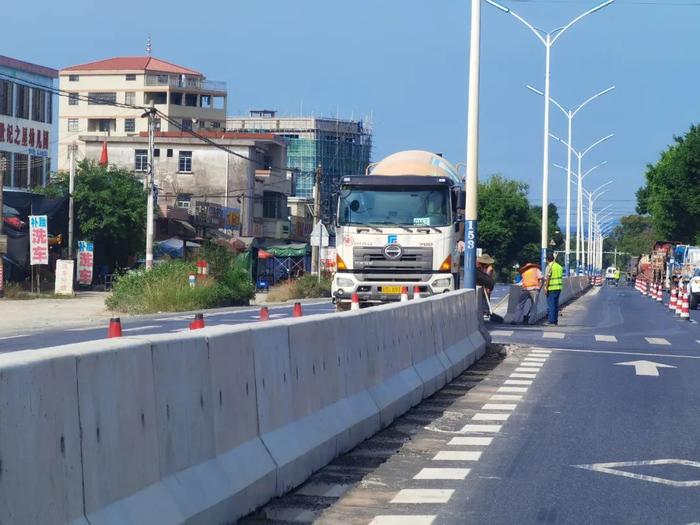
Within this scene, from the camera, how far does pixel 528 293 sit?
35.3 m

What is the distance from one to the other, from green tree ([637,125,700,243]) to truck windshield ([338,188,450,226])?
6607 centimetres

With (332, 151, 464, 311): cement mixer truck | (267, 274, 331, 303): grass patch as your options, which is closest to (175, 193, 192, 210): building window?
(267, 274, 331, 303): grass patch

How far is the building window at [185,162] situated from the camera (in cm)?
9106

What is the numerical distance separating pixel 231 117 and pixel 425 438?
161 m

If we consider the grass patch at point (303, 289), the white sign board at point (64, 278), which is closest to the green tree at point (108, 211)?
the grass patch at point (303, 289)

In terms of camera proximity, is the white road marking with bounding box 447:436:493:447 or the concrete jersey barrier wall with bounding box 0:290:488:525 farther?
the white road marking with bounding box 447:436:493:447

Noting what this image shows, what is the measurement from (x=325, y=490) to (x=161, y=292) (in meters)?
30.4

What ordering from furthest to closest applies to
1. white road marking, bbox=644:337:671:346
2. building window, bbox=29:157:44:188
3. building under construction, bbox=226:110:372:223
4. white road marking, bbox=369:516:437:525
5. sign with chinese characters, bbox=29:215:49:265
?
1. building under construction, bbox=226:110:372:223
2. building window, bbox=29:157:44:188
3. sign with chinese characters, bbox=29:215:49:265
4. white road marking, bbox=644:337:671:346
5. white road marking, bbox=369:516:437:525

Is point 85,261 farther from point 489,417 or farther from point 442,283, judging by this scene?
point 489,417

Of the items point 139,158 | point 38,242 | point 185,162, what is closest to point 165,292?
point 38,242

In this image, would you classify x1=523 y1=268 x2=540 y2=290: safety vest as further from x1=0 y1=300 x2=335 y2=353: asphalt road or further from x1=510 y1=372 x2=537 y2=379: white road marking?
x1=510 y1=372 x2=537 y2=379: white road marking

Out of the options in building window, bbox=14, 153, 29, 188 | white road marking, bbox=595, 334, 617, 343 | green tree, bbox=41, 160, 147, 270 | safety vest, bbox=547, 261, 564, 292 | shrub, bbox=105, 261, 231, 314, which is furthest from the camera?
building window, bbox=14, 153, 29, 188

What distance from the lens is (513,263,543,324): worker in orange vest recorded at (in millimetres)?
35344

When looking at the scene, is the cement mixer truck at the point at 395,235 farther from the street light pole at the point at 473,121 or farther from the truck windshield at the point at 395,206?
the street light pole at the point at 473,121
